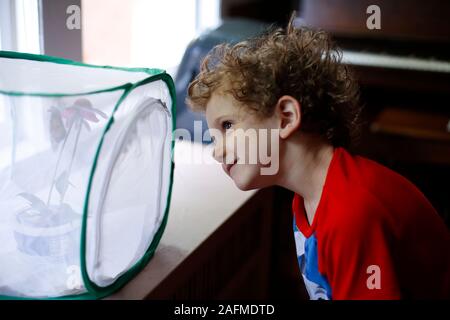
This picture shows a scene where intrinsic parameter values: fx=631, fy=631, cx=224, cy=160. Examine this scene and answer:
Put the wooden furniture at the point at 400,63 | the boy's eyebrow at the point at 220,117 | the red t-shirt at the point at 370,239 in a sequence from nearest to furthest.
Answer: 1. the red t-shirt at the point at 370,239
2. the boy's eyebrow at the point at 220,117
3. the wooden furniture at the point at 400,63

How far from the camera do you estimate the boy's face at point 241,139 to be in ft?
2.96

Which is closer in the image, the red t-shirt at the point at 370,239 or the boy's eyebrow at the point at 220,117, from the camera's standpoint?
the red t-shirt at the point at 370,239

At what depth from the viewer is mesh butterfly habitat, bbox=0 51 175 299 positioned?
839 mm

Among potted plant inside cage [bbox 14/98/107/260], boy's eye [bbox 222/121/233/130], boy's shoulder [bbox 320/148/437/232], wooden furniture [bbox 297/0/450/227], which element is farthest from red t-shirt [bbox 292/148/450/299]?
wooden furniture [bbox 297/0/450/227]

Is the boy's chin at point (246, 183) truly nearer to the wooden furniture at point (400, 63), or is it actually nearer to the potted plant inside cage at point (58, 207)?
the potted plant inside cage at point (58, 207)

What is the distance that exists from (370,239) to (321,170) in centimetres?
15

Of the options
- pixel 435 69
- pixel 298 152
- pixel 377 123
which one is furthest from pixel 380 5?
pixel 298 152

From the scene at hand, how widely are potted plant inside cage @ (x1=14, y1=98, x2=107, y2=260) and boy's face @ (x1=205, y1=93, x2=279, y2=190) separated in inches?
6.6

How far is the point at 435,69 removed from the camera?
248 centimetres

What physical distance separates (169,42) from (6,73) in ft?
3.78

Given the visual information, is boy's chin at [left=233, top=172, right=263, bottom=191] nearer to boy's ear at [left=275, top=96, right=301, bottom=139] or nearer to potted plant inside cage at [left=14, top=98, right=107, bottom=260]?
boy's ear at [left=275, top=96, right=301, bottom=139]

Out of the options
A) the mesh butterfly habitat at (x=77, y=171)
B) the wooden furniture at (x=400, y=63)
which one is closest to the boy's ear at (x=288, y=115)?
the mesh butterfly habitat at (x=77, y=171)

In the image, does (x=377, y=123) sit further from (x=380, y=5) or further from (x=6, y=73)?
(x=6, y=73)

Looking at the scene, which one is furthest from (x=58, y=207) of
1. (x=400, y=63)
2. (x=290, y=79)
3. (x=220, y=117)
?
(x=400, y=63)
